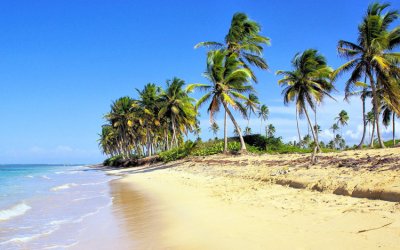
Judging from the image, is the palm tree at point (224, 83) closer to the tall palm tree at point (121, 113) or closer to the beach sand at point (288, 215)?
the beach sand at point (288, 215)

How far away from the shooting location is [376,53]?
77.2 ft

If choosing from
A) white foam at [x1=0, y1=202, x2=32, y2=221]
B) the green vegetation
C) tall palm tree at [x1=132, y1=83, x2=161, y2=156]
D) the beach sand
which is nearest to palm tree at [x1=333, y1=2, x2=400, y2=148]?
the green vegetation

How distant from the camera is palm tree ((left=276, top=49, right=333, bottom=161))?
101 ft

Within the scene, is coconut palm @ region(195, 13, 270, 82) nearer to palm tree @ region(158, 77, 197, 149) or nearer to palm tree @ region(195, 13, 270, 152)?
palm tree @ region(195, 13, 270, 152)

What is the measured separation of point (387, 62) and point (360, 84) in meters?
7.12

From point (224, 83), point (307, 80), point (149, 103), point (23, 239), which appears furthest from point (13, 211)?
point (149, 103)

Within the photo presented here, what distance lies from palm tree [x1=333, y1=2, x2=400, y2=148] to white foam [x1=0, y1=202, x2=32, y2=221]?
69.5 ft

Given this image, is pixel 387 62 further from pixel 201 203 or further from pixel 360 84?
pixel 201 203

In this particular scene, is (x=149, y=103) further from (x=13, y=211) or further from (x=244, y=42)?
(x=13, y=211)

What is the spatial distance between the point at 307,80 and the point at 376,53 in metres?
7.91

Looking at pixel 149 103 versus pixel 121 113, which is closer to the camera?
pixel 149 103

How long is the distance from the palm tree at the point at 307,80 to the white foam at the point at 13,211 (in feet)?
79.9

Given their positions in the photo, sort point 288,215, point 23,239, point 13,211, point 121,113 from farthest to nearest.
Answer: point 121,113, point 13,211, point 23,239, point 288,215

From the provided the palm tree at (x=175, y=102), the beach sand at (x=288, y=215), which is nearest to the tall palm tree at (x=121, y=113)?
the palm tree at (x=175, y=102)
